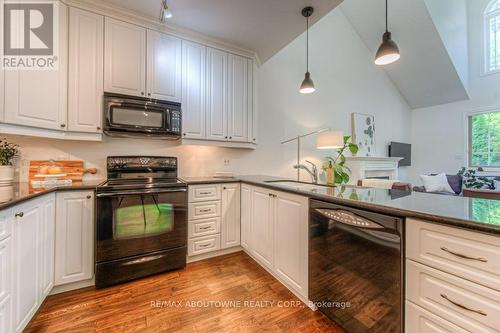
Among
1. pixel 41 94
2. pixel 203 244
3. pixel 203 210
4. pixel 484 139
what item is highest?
pixel 484 139

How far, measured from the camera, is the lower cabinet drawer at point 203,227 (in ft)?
8.02

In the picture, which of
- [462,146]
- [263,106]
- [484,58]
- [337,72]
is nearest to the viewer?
[263,106]

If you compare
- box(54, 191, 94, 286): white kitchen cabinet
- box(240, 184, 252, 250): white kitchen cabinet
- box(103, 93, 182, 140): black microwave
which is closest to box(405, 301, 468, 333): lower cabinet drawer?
box(240, 184, 252, 250): white kitchen cabinet

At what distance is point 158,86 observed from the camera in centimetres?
247

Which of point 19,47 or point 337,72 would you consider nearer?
point 19,47

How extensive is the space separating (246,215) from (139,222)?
3.76 ft

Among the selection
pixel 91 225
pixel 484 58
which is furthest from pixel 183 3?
pixel 484 58

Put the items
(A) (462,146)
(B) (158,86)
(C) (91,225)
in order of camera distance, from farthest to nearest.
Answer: (A) (462,146) → (B) (158,86) → (C) (91,225)

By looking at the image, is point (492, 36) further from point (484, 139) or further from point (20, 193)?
point (20, 193)

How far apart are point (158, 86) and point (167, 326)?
7.62 ft

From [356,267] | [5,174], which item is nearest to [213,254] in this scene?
[356,267]

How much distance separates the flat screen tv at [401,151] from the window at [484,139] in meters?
1.32

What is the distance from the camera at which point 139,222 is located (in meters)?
2.07

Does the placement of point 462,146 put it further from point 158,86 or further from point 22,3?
point 22,3
